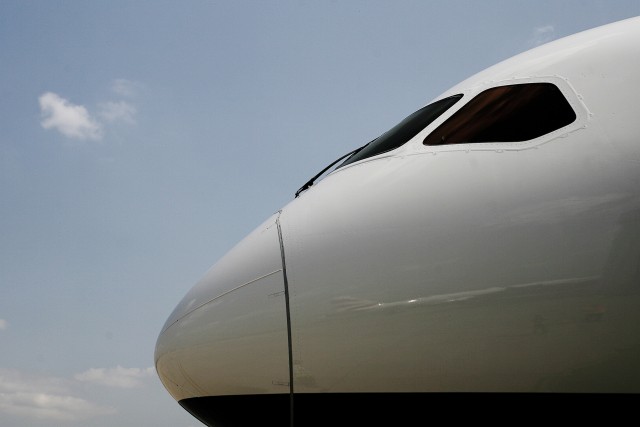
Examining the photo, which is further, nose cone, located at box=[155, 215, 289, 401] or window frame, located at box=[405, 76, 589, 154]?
window frame, located at box=[405, 76, 589, 154]

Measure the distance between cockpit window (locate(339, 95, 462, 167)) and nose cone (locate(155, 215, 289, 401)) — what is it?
1118 millimetres

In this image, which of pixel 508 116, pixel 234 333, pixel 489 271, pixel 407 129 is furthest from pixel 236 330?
pixel 508 116

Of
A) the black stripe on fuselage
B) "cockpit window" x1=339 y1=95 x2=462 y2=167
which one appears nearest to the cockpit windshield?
"cockpit window" x1=339 y1=95 x2=462 y2=167

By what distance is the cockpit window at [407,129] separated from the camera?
6070mm

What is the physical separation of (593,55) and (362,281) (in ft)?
8.61

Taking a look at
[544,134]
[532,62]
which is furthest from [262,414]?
[532,62]

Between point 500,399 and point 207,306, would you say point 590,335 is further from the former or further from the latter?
point 207,306

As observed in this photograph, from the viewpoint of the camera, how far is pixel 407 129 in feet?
20.6

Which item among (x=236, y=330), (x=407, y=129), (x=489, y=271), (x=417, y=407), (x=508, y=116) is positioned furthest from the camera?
(x=407, y=129)

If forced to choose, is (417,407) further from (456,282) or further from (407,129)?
(407,129)

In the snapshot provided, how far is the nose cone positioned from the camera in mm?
5219

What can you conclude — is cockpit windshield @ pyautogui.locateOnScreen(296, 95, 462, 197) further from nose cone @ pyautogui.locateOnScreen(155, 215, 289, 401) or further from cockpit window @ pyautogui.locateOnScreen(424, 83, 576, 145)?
nose cone @ pyautogui.locateOnScreen(155, 215, 289, 401)

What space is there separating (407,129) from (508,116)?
0.96 m

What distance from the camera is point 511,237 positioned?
197 inches
